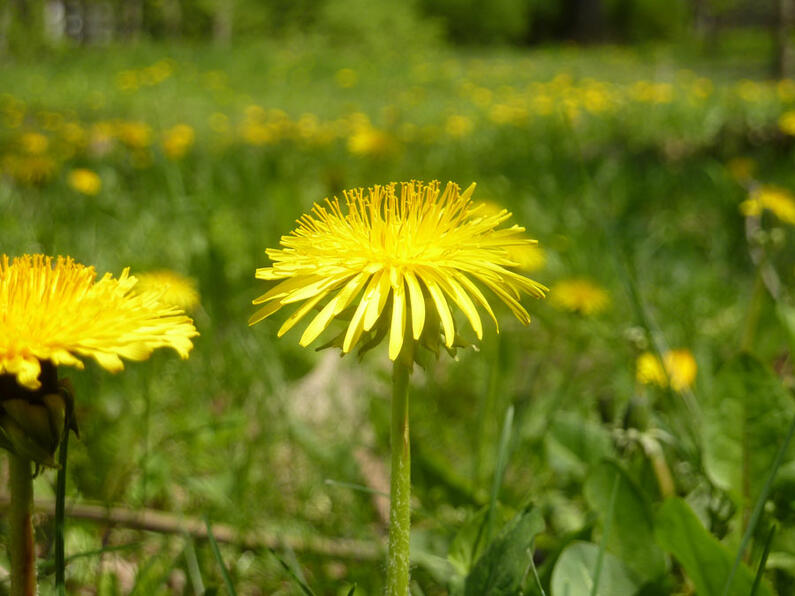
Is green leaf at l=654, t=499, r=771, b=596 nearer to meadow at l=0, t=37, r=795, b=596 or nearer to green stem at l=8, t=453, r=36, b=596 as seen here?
meadow at l=0, t=37, r=795, b=596

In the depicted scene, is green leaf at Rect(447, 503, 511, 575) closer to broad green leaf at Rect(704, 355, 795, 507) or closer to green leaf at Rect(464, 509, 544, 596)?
green leaf at Rect(464, 509, 544, 596)

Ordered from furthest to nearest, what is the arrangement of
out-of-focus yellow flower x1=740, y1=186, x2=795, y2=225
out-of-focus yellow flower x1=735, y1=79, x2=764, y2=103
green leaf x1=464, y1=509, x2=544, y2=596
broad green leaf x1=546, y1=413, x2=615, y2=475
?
out-of-focus yellow flower x1=735, y1=79, x2=764, y2=103
out-of-focus yellow flower x1=740, y1=186, x2=795, y2=225
broad green leaf x1=546, y1=413, x2=615, y2=475
green leaf x1=464, y1=509, x2=544, y2=596

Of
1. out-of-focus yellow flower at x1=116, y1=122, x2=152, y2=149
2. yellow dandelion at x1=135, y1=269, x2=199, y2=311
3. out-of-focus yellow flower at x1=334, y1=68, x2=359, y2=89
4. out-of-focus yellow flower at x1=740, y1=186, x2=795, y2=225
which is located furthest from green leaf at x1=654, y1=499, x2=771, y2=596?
out-of-focus yellow flower at x1=334, y1=68, x2=359, y2=89

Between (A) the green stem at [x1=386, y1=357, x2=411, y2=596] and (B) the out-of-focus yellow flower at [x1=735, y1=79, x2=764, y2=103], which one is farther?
(B) the out-of-focus yellow flower at [x1=735, y1=79, x2=764, y2=103]

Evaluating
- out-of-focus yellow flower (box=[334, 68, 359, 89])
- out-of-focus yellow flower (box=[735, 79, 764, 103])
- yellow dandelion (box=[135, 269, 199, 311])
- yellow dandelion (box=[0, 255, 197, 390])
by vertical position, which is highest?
out-of-focus yellow flower (box=[334, 68, 359, 89])

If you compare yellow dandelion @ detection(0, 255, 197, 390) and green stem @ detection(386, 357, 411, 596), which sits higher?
yellow dandelion @ detection(0, 255, 197, 390)

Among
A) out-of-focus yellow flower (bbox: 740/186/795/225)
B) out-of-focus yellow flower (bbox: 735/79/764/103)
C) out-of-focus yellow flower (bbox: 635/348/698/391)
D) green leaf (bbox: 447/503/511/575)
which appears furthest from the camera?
out-of-focus yellow flower (bbox: 735/79/764/103)
